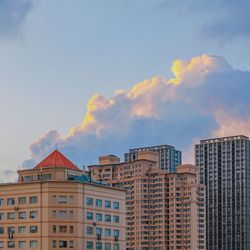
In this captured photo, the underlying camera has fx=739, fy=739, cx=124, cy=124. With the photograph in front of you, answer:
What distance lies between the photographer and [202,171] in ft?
461

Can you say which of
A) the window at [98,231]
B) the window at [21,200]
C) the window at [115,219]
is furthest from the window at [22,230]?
the window at [115,219]

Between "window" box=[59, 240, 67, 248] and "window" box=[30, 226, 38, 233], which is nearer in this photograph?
"window" box=[59, 240, 67, 248]

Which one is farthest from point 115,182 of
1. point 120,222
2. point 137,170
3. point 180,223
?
point 120,222

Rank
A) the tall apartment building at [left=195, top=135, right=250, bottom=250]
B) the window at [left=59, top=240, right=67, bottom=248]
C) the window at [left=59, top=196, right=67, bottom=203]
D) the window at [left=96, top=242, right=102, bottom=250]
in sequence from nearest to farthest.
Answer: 1. the window at [left=59, top=240, right=67, bottom=248]
2. the window at [left=59, top=196, right=67, bottom=203]
3. the window at [left=96, top=242, right=102, bottom=250]
4. the tall apartment building at [left=195, top=135, right=250, bottom=250]

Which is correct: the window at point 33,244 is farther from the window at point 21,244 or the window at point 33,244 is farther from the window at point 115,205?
the window at point 115,205

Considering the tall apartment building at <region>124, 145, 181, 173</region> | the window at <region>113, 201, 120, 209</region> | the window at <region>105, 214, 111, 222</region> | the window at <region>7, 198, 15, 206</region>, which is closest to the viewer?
the window at <region>7, 198, 15, 206</region>

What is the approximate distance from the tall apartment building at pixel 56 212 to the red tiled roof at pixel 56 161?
178 millimetres

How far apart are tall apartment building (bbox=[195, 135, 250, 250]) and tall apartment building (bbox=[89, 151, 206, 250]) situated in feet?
57.5

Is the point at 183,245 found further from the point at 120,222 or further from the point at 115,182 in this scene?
the point at 120,222

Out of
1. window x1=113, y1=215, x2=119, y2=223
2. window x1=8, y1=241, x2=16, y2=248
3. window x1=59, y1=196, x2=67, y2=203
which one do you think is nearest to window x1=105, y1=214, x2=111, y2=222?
window x1=113, y1=215, x2=119, y2=223

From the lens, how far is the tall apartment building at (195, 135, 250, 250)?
446 ft

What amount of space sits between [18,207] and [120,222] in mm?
8495

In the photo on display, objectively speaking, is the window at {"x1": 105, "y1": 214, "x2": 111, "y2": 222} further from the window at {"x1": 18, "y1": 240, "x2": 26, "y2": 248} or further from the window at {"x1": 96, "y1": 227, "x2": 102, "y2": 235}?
the window at {"x1": 18, "y1": 240, "x2": 26, "y2": 248}

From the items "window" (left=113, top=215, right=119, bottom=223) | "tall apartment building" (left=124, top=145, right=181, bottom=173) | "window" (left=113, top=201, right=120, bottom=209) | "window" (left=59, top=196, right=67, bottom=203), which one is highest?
"tall apartment building" (left=124, top=145, right=181, bottom=173)
